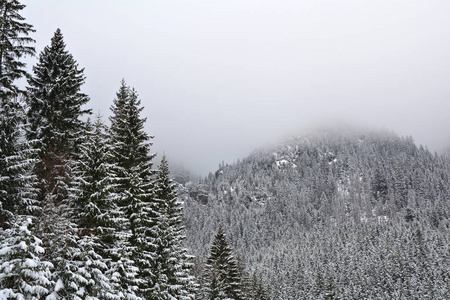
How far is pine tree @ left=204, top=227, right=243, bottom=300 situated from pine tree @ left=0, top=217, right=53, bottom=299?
2527 centimetres

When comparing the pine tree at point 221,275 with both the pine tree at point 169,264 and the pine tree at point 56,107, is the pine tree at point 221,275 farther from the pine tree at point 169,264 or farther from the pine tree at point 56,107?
the pine tree at point 56,107

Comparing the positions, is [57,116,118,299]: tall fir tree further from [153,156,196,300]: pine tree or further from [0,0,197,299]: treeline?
[153,156,196,300]: pine tree

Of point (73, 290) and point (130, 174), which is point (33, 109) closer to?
point (130, 174)

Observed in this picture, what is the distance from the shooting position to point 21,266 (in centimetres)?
1073

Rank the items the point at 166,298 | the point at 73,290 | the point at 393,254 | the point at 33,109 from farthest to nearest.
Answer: the point at 393,254, the point at 166,298, the point at 33,109, the point at 73,290

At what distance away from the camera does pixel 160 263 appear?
22656 mm

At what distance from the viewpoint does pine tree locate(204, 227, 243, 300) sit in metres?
34.5

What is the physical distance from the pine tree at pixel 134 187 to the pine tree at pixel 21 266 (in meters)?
6.18

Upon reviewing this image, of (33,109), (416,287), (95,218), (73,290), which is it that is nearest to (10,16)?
(33,109)

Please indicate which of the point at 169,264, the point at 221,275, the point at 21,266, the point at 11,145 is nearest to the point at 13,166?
the point at 11,145

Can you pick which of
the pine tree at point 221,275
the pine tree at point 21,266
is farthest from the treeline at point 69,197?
the pine tree at point 221,275

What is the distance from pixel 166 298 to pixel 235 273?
1547 centimetres

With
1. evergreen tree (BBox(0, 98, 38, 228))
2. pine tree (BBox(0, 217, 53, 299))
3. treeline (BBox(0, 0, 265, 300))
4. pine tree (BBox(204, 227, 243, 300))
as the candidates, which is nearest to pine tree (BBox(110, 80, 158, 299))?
treeline (BBox(0, 0, 265, 300))

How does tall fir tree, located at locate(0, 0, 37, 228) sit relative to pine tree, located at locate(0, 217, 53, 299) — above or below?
above
